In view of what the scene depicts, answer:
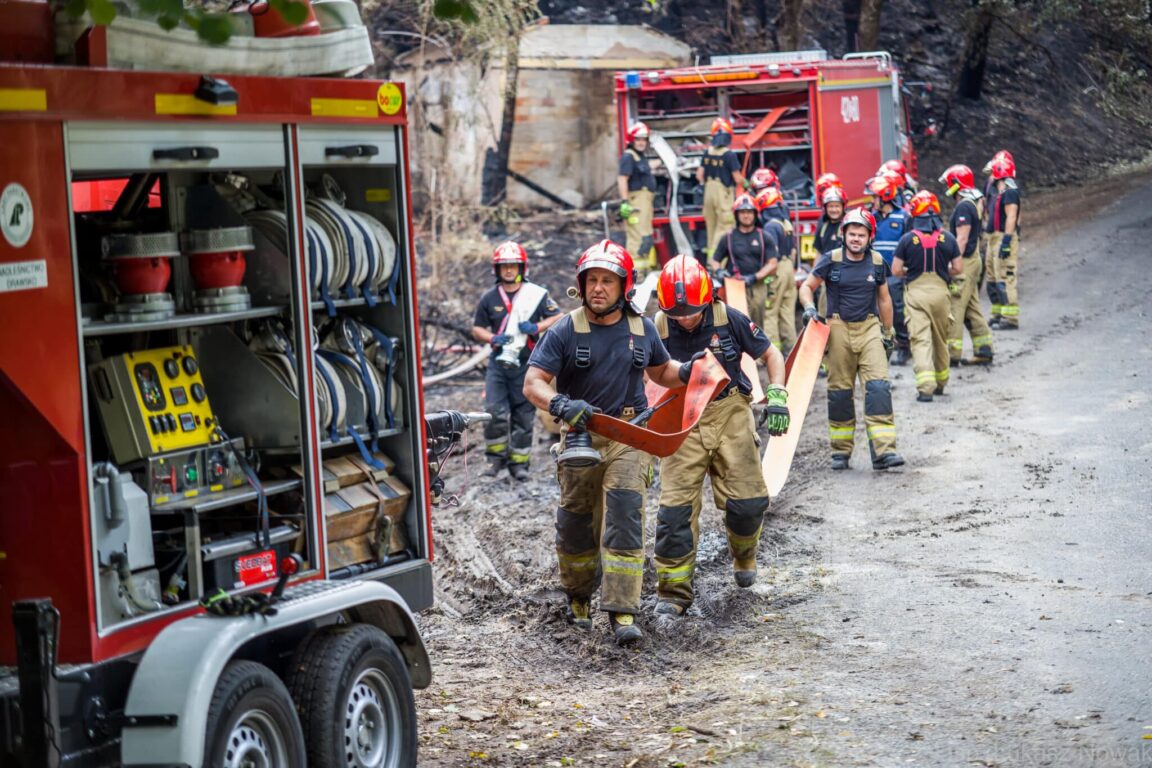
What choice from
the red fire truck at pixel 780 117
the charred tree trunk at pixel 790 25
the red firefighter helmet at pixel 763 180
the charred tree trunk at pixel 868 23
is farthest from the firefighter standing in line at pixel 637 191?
the charred tree trunk at pixel 868 23

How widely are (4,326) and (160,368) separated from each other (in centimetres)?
89

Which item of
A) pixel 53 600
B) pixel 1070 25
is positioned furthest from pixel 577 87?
pixel 53 600

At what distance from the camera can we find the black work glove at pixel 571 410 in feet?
23.6

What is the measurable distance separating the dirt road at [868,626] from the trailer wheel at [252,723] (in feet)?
4.10

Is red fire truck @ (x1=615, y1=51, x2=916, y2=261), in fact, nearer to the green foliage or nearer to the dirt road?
the dirt road

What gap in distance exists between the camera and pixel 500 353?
39.2 ft

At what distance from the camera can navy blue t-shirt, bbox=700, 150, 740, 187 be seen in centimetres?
1734

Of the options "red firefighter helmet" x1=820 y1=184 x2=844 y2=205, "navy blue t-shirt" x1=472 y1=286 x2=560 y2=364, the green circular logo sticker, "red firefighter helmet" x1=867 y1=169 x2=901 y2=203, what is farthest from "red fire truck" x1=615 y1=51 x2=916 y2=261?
the green circular logo sticker

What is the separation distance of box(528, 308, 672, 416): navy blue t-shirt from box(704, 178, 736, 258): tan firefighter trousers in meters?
9.70

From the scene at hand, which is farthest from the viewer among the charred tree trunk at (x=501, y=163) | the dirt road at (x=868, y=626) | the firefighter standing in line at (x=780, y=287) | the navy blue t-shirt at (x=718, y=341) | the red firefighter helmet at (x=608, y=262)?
the charred tree trunk at (x=501, y=163)

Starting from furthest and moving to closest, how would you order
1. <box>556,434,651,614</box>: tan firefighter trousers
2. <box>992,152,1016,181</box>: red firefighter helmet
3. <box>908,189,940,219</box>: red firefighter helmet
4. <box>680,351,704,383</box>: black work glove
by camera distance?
<box>992,152,1016,181</box>: red firefighter helmet < <box>908,189,940,219</box>: red firefighter helmet < <box>680,351,704,383</box>: black work glove < <box>556,434,651,614</box>: tan firefighter trousers

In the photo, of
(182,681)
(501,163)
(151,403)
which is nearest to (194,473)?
(151,403)

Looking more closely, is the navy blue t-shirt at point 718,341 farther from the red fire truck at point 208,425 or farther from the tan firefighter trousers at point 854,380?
the tan firefighter trousers at point 854,380

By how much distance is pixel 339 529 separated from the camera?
5672 millimetres
